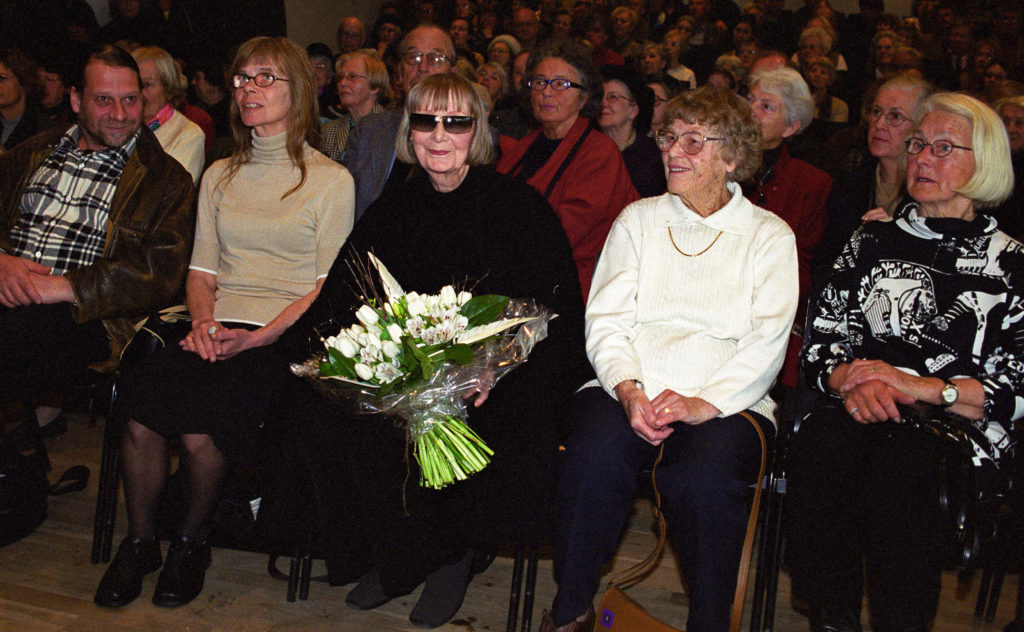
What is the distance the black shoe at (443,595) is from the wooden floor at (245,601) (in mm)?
33

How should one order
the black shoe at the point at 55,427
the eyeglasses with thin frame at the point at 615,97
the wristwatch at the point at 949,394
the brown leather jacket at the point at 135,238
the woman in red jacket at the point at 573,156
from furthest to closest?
the eyeglasses with thin frame at the point at 615,97
the black shoe at the point at 55,427
the woman in red jacket at the point at 573,156
the brown leather jacket at the point at 135,238
the wristwatch at the point at 949,394

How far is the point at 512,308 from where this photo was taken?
2.44 meters

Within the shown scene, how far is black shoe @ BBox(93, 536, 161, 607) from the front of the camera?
9.07ft

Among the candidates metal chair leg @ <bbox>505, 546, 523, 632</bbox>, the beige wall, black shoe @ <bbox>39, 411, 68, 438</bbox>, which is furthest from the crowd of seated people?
the beige wall

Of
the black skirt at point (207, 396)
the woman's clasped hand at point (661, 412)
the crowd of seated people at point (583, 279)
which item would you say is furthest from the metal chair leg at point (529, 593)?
the black skirt at point (207, 396)

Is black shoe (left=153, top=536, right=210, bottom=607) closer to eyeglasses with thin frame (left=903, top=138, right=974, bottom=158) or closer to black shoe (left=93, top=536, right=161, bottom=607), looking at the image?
black shoe (left=93, top=536, right=161, bottom=607)

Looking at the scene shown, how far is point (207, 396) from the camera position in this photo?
9.21 feet

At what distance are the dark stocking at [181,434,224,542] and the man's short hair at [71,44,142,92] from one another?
1.49 m

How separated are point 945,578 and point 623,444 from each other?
1533 millimetres

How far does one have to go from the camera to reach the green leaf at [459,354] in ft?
7.22

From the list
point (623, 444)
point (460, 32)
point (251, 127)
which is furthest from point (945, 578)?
point (460, 32)

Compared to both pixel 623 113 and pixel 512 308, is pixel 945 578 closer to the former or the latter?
pixel 512 308

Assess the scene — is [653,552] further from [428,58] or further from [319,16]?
[319,16]

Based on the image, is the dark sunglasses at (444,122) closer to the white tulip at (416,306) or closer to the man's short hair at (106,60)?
the white tulip at (416,306)
